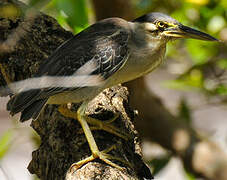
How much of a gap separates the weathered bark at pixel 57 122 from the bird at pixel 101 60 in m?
0.07

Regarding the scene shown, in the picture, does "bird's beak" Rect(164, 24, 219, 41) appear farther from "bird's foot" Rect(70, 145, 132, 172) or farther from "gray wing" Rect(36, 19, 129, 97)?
"bird's foot" Rect(70, 145, 132, 172)

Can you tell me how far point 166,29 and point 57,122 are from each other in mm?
907

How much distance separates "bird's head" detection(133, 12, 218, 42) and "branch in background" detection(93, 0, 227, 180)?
119 cm

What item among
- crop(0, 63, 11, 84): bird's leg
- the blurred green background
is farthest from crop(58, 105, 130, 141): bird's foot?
the blurred green background

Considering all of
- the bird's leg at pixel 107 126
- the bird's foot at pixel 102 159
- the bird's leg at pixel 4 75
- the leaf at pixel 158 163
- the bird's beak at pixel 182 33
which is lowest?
the leaf at pixel 158 163

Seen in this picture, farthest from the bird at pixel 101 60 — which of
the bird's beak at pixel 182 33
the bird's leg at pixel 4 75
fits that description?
the bird's leg at pixel 4 75

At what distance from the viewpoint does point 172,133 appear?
14.9 ft

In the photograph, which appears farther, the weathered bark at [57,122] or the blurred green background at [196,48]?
the blurred green background at [196,48]

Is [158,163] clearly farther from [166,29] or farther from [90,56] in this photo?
[90,56]

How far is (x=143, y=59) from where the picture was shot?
3.11 meters

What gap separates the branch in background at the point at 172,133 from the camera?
14.3ft

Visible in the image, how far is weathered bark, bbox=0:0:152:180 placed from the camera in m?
2.69

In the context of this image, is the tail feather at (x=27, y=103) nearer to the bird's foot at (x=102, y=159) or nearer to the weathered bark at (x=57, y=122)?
the weathered bark at (x=57, y=122)

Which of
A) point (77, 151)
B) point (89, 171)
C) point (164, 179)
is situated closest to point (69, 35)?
point (77, 151)
